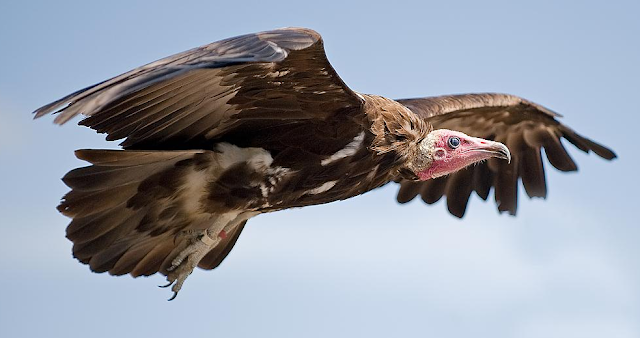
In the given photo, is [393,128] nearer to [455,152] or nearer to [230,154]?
[455,152]

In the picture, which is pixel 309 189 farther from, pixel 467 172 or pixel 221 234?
pixel 467 172

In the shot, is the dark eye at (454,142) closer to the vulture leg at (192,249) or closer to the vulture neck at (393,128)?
the vulture neck at (393,128)

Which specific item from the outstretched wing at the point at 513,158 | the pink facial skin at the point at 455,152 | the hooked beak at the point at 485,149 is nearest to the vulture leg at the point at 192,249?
the pink facial skin at the point at 455,152

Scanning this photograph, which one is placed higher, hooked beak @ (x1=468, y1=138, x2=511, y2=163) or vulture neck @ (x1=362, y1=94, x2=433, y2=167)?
vulture neck @ (x1=362, y1=94, x2=433, y2=167)

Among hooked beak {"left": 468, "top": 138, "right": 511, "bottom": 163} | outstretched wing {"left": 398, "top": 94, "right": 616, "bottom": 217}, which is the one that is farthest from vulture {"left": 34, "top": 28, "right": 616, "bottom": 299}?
outstretched wing {"left": 398, "top": 94, "right": 616, "bottom": 217}

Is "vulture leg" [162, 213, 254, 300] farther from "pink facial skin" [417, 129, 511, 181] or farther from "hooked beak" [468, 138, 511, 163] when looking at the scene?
"hooked beak" [468, 138, 511, 163]

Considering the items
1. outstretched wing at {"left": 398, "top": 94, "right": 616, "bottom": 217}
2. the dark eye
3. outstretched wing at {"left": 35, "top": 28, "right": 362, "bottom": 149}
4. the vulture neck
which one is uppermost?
outstretched wing at {"left": 35, "top": 28, "right": 362, "bottom": 149}

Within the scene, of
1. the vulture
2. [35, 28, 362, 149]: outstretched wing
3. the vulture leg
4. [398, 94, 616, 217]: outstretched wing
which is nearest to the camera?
[35, 28, 362, 149]: outstretched wing

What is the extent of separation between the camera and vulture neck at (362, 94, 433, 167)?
7152 mm

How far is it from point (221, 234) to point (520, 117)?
9.67 ft

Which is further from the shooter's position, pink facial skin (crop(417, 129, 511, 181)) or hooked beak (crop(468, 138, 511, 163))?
hooked beak (crop(468, 138, 511, 163))

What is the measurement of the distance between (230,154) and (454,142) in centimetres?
174

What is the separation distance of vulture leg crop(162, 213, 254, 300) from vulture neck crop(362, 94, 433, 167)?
103 centimetres

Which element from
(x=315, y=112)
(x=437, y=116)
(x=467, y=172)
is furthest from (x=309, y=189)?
(x=467, y=172)
